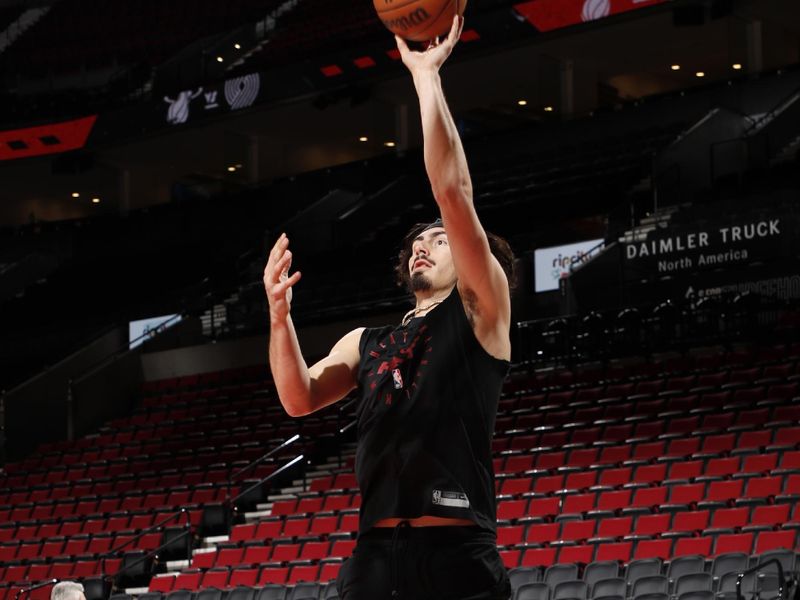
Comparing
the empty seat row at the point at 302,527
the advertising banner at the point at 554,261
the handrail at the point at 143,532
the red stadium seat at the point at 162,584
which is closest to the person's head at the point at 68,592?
the empty seat row at the point at 302,527

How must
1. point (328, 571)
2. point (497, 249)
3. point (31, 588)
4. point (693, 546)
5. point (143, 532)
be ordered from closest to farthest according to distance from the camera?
point (497, 249), point (693, 546), point (328, 571), point (31, 588), point (143, 532)

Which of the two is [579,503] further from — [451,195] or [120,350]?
[120,350]

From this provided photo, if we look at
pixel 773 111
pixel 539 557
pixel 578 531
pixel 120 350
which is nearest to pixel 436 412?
pixel 539 557

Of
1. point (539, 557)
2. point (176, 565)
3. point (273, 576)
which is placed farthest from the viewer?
point (176, 565)

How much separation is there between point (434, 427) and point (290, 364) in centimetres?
37

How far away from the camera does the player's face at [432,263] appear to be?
2949 millimetres

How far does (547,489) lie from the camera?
12984mm

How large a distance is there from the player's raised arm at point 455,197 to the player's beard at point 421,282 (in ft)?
0.59

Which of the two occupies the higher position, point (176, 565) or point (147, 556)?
point (147, 556)

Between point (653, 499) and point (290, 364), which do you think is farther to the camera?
point (653, 499)

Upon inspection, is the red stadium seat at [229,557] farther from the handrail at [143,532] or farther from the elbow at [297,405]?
the elbow at [297,405]

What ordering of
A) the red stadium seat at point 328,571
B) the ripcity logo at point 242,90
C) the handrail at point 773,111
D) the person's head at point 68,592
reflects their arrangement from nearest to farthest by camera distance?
the person's head at point 68,592 → the red stadium seat at point 328,571 → the handrail at point 773,111 → the ripcity logo at point 242,90

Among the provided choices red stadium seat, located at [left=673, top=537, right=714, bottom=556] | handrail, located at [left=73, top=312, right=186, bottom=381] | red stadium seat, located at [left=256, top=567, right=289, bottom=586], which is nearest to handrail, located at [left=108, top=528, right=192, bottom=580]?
red stadium seat, located at [left=256, top=567, right=289, bottom=586]

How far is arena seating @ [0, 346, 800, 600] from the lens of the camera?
1027 cm
